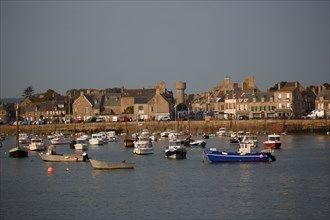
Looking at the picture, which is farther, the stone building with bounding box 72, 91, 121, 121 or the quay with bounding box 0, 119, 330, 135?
the stone building with bounding box 72, 91, 121, 121

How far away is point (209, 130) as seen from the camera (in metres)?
113

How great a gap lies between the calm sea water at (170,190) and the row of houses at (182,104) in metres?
47.5

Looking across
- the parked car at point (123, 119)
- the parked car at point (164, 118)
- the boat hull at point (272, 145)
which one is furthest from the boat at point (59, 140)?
the parked car at point (164, 118)

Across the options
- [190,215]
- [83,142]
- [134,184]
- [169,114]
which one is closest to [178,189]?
[134,184]

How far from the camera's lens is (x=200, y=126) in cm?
11406

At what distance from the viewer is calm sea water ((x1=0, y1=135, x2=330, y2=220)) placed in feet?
134

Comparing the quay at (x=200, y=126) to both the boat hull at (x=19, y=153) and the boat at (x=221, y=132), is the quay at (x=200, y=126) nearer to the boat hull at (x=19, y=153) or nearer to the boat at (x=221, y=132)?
the boat at (x=221, y=132)

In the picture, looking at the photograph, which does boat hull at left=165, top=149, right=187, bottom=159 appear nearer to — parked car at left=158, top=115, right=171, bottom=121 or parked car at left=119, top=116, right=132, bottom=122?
parked car at left=158, top=115, right=171, bottom=121

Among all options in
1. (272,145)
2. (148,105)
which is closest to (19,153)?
(272,145)

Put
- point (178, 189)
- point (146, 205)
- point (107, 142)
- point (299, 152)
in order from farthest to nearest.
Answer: point (107, 142)
point (299, 152)
point (178, 189)
point (146, 205)

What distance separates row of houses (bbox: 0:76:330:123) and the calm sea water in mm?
47535

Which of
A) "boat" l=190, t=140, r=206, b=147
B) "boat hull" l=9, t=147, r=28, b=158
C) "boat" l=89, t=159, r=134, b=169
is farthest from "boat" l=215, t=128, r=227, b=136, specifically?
"boat" l=89, t=159, r=134, b=169

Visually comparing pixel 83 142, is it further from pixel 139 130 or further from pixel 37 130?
pixel 37 130

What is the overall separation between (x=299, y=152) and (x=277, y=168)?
1519cm
